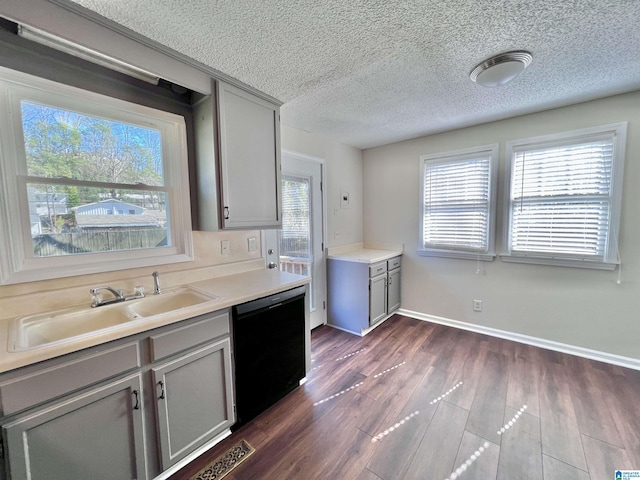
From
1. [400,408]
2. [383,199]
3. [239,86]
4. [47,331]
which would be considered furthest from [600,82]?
[47,331]

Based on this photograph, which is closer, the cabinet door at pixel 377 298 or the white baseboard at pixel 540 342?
the white baseboard at pixel 540 342

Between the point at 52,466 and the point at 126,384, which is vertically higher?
the point at 126,384

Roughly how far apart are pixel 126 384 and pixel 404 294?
3.16m

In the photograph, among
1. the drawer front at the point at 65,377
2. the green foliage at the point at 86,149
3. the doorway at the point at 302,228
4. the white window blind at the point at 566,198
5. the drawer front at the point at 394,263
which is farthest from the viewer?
the drawer front at the point at 394,263

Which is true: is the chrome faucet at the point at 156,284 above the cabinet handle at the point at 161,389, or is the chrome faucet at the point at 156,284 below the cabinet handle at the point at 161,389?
above

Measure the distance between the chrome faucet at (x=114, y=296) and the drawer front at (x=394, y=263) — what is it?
2628 mm

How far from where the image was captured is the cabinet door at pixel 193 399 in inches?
51.7

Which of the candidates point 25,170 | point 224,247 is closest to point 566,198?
point 224,247

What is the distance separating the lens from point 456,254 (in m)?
3.08

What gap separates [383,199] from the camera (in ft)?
12.0

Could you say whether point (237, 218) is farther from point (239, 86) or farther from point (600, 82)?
point (600, 82)

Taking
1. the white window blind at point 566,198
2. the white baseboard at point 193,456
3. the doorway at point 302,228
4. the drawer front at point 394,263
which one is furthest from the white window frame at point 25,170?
the white window blind at point 566,198

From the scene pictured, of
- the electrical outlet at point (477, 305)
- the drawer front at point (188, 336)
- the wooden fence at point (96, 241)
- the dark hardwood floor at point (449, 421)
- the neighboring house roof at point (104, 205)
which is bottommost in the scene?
the dark hardwood floor at point (449, 421)

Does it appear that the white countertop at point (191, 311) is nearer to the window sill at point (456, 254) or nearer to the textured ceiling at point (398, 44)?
the textured ceiling at point (398, 44)
